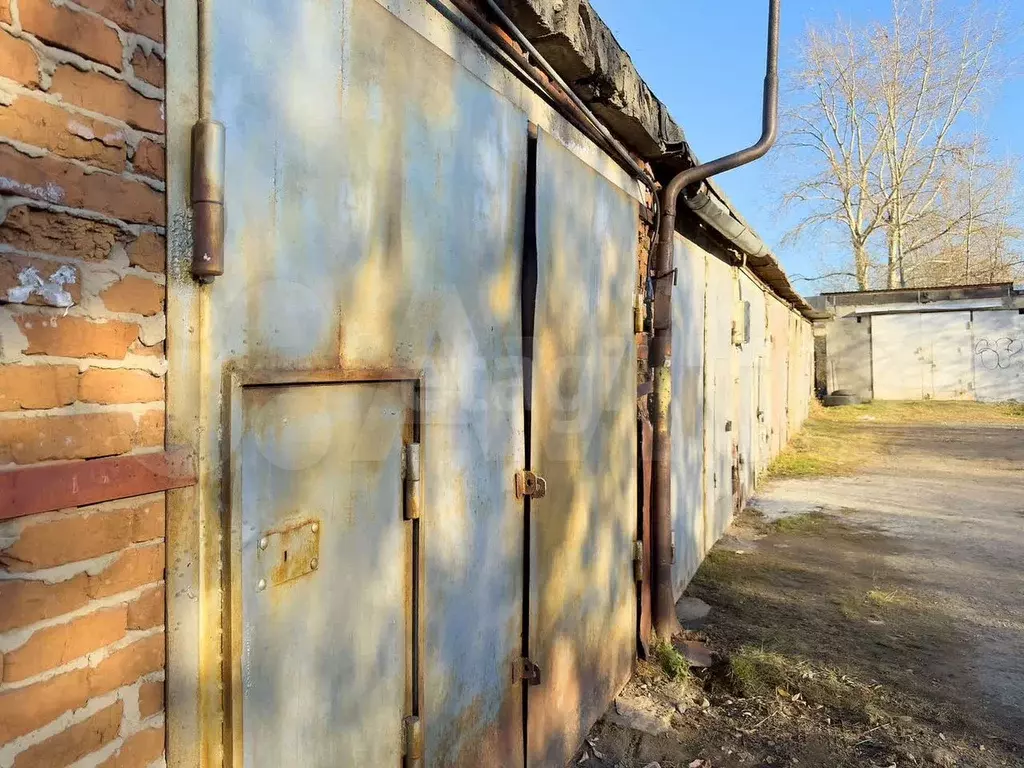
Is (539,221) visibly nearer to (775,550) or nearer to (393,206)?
(393,206)

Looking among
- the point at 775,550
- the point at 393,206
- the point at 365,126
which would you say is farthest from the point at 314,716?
the point at 775,550

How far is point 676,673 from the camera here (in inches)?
Result: 153

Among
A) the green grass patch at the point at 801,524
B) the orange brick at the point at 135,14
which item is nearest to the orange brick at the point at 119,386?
the orange brick at the point at 135,14

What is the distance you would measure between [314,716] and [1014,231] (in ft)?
117

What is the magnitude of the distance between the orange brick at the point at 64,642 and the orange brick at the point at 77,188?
2.30 feet

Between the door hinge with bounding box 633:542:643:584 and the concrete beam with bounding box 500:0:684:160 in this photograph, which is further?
the door hinge with bounding box 633:542:643:584

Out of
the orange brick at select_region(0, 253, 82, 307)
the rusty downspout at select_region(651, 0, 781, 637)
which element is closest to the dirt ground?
the rusty downspout at select_region(651, 0, 781, 637)

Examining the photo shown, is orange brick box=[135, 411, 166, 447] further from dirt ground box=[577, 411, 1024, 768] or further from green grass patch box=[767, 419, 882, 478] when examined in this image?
green grass patch box=[767, 419, 882, 478]

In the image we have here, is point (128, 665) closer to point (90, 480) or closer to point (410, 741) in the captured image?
point (90, 480)

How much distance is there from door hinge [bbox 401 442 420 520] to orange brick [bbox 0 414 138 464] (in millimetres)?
825

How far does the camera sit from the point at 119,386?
120 cm

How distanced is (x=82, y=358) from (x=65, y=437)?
0.13 meters

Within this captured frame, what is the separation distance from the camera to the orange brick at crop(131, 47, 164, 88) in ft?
4.01

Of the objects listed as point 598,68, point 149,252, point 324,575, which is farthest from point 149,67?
point 598,68
